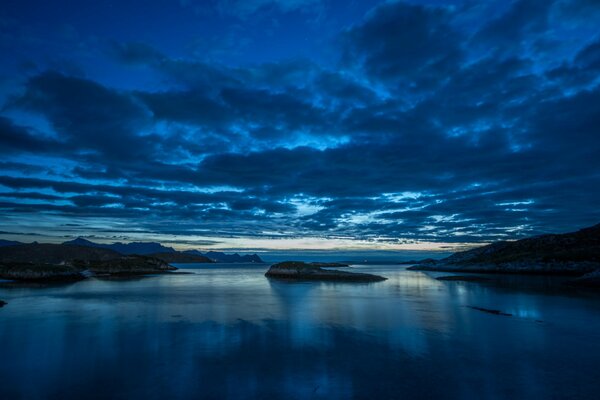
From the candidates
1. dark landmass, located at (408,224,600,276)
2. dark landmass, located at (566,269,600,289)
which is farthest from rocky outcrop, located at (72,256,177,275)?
dark landmass, located at (408,224,600,276)

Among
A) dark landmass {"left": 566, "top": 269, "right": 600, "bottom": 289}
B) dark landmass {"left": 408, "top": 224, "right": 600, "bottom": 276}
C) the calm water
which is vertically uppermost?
dark landmass {"left": 408, "top": 224, "right": 600, "bottom": 276}

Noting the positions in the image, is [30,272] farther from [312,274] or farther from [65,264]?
[312,274]

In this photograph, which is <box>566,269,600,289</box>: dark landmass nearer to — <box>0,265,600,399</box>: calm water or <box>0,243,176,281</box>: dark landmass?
<box>0,265,600,399</box>: calm water

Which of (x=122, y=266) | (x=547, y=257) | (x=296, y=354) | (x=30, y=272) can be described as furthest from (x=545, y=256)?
(x=122, y=266)

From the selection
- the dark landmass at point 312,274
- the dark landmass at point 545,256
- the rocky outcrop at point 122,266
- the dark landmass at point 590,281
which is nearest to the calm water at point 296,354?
the dark landmass at point 590,281

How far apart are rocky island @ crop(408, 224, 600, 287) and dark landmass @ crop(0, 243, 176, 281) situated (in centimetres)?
9601

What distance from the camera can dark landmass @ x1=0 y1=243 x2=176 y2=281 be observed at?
63969 mm

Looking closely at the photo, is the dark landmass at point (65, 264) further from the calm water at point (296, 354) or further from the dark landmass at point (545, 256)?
the dark landmass at point (545, 256)

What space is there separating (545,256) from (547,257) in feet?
4.96

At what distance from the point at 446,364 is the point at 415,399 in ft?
15.4

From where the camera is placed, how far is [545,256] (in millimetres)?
99188

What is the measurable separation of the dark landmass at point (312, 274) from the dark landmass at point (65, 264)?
47352 millimetres

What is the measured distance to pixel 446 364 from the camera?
14.8 metres

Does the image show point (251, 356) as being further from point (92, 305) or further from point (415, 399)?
point (92, 305)
